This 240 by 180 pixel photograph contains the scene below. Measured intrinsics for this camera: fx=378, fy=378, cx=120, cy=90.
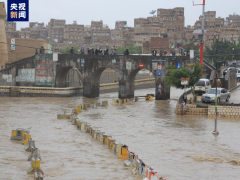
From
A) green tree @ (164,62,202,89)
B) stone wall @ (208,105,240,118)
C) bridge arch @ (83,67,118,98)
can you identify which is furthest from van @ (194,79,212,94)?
bridge arch @ (83,67,118,98)

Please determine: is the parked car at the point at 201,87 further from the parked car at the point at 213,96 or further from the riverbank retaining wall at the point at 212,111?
the riverbank retaining wall at the point at 212,111

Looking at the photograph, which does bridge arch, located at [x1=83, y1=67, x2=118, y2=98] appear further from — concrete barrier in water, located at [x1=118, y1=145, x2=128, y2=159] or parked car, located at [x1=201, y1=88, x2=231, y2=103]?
concrete barrier in water, located at [x1=118, y1=145, x2=128, y2=159]

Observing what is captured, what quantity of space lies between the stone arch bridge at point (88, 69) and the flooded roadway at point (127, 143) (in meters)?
8.07

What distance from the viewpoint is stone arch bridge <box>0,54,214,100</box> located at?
42.2 metres

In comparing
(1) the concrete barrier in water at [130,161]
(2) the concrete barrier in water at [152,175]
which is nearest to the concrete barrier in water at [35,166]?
(1) the concrete barrier in water at [130,161]

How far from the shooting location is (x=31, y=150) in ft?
56.5

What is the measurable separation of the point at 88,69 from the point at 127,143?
25457 millimetres

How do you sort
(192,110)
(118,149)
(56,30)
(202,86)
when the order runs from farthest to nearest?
(56,30) < (202,86) < (192,110) < (118,149)

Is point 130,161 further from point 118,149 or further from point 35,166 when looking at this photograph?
point 35,166

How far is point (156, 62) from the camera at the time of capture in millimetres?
42406

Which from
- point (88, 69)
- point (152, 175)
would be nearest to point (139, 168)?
point (152, 175)

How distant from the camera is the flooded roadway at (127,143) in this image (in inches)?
629

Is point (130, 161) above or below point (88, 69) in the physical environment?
below

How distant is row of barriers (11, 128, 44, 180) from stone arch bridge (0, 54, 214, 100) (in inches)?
906
